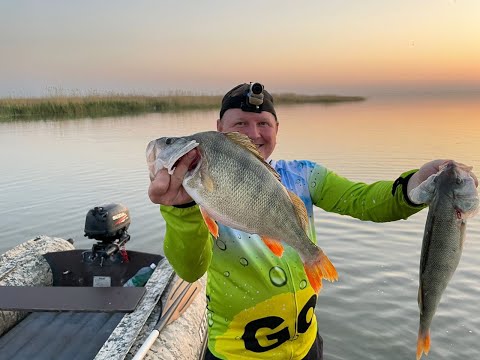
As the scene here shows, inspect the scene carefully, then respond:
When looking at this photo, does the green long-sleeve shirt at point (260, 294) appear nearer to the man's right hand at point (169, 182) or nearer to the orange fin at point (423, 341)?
the man's right hand at point (169, 182)

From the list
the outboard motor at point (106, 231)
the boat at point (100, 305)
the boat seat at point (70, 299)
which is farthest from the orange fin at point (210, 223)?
the outboard motor at point (106, 231)

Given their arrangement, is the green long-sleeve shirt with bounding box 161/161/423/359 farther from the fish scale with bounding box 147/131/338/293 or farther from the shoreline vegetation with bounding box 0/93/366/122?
the shoreline vegetation with bounding box 0/93/366/122

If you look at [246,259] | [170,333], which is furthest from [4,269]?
[246,259]

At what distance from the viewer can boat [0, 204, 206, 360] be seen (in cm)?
372

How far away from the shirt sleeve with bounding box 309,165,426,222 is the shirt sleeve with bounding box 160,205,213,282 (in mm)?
895

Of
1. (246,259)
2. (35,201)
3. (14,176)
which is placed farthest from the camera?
(14,176)

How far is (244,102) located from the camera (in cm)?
276

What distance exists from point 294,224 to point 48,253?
4392mm

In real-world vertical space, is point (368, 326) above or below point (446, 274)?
below

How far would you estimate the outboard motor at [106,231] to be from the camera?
5078 millimetres

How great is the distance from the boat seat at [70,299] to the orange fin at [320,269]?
2456mm

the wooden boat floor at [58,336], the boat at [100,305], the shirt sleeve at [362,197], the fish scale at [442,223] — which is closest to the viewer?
the fish scale at [442,223]

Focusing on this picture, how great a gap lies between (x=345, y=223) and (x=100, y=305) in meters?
6.07

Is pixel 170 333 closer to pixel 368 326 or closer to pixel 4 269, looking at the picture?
pixel 4 269
